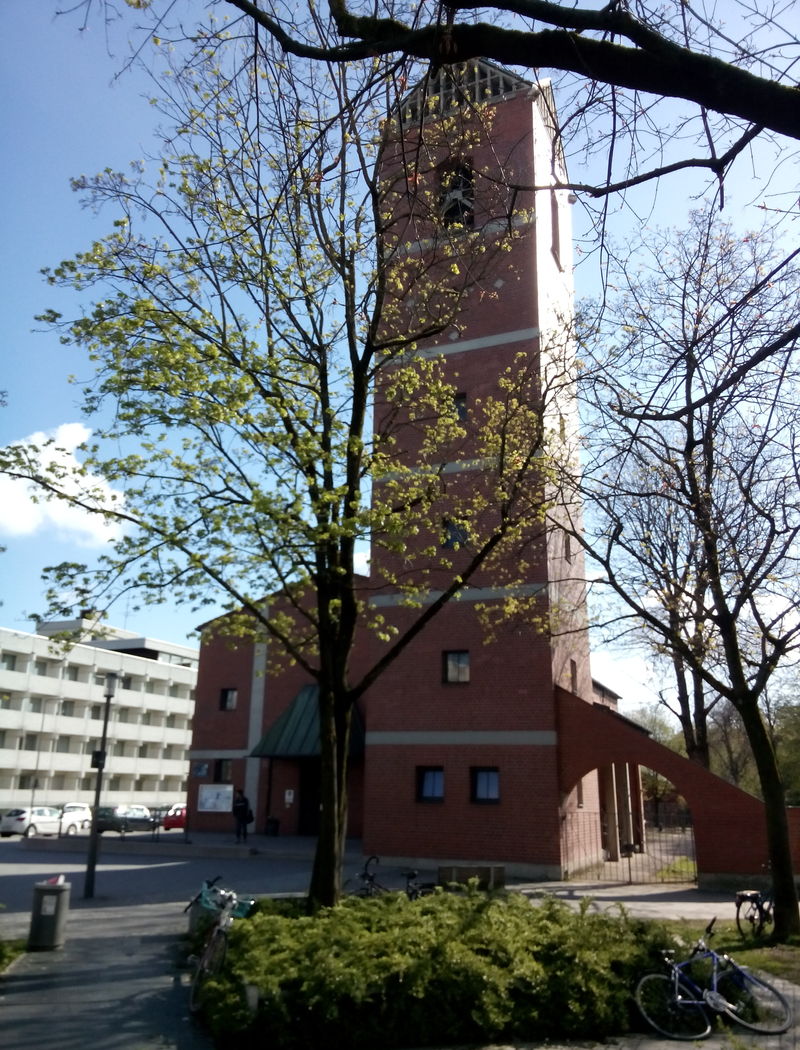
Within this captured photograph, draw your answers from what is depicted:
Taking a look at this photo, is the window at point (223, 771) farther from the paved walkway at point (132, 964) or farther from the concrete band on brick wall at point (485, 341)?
the concrete band on brick wall at point (485, 341)

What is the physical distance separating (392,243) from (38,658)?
59.3m

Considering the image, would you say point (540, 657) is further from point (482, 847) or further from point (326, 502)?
point (326, 502)

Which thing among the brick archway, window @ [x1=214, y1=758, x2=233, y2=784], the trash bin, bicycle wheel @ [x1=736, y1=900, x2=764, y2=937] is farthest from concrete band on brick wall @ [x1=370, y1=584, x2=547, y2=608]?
window @ [x1=214, y1=758, x2=233, y2=784]

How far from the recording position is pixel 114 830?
41.3 m

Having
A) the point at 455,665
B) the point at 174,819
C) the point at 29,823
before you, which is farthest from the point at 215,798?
the point at 29,823

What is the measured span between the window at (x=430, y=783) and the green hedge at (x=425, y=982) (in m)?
14.2

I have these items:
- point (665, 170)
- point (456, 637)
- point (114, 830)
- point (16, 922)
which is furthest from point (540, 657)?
point (114, 830)

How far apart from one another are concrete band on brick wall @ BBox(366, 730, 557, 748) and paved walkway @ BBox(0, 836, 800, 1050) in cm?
345

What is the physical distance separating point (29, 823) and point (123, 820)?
791cm

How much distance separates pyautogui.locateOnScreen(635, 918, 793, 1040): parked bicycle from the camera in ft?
26.3

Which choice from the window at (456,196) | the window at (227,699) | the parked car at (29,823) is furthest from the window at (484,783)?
the parked car at (29,823)

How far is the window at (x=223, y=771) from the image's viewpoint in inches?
1416

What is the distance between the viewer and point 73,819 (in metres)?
47.2

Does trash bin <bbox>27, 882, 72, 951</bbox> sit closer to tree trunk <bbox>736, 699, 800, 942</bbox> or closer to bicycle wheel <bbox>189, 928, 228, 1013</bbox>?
bicycle wheel <bbox>189, 928, 228, 1013</bbox>
